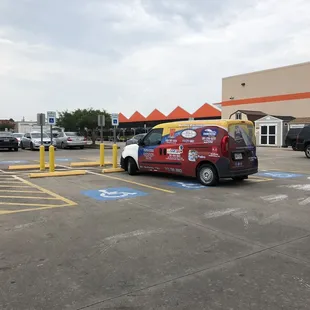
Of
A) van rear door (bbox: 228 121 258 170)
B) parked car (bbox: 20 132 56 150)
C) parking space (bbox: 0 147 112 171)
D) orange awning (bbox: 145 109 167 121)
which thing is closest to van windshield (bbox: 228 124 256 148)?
van rear door (bbox: 228 121 258 170)

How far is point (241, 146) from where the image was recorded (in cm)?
977

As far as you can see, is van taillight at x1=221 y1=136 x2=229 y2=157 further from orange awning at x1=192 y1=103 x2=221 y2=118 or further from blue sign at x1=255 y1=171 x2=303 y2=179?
orange awning at x1=192 y1=103 x2=221 y2=118

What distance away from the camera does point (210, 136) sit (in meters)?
9.62

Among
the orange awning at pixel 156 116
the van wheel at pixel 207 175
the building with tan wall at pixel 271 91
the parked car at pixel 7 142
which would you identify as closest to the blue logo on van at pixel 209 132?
the van wheel at pixel 207 175

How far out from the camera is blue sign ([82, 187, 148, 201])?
320 inches

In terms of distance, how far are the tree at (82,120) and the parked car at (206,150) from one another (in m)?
23.9

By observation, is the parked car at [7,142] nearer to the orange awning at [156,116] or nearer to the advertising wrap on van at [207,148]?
the advertising wrap on van at [207,148]

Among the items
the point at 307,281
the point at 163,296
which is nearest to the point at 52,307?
the point at 163,296

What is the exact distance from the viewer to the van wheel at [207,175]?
9570mm

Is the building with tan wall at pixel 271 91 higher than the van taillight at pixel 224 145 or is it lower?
higher

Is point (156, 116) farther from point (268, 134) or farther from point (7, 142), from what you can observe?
point (7, 142)

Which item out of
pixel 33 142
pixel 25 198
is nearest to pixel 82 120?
pixel 33 142

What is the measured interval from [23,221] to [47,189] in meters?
3.26

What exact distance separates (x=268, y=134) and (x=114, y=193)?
2728 cm
